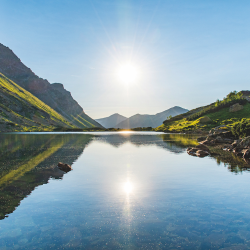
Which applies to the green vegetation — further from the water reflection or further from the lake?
the water reflection

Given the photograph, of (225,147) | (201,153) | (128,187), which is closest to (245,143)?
(225,147)

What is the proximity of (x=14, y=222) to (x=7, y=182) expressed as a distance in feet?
42.2

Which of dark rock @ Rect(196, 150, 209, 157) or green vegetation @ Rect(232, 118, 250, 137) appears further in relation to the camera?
green vegetation @ Rect(232, 118, 250, 137)

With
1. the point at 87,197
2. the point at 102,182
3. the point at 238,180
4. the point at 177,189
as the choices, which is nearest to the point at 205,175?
the point at 238,180

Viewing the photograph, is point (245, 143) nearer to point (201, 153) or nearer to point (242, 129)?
point (201, 153)

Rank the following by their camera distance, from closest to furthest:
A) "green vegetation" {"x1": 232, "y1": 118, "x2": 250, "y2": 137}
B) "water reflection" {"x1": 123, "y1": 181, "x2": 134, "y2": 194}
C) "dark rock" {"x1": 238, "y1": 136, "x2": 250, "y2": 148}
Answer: "water reflection" {"x1": 123, "y1": 181, "x2": 134, "y2": 194} → "dark rock" {"x1": 238, "y1": 136, "x2": 250, "y2": 148} → "green vegetation" {"x1": 232, "y1": 118, "x2": 250, "y2": 137}

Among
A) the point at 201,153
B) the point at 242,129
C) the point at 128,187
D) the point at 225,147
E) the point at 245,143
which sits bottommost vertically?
the point at 128,187

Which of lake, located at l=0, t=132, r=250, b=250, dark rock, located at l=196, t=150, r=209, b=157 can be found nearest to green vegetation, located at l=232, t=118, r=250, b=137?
dark rock, located at l=196, t=150, r=209, b=157

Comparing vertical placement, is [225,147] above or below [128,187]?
above

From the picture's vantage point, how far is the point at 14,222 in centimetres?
1588

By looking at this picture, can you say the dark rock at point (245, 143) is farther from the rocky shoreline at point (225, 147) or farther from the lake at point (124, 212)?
the lake at point (124, 212)

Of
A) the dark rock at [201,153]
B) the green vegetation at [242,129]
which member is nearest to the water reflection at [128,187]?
the dark rock at [201,153]

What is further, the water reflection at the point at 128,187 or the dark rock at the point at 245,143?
the dark rock at the point at 245,143

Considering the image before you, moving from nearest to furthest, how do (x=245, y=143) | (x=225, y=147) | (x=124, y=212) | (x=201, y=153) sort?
1. (x=124, y=212)
2. (x=201, y=153)
3. (x=245, y=143)
4. (x=225, y=147)
